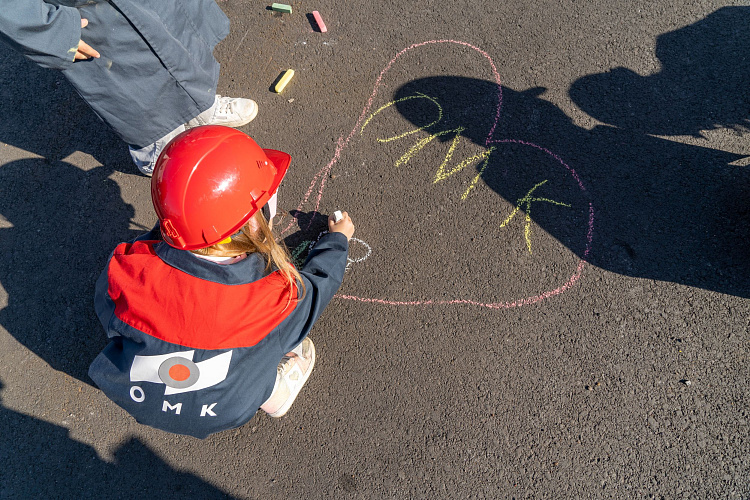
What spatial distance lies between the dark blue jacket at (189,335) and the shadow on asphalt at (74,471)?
937mm

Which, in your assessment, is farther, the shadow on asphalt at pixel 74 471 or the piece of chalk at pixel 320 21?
the piece of chalk at pixel 320 21

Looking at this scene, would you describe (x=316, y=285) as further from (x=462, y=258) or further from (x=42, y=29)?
(x=42, y=29)

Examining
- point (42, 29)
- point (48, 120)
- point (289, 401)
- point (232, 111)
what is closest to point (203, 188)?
point (42, 29)

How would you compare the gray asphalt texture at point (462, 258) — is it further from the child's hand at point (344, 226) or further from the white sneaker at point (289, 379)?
the child's hand at point (344, 226)

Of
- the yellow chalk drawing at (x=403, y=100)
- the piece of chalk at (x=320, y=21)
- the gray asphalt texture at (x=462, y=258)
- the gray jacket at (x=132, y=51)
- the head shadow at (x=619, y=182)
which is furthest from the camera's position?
the piece of chalk at (x=320, y=21)

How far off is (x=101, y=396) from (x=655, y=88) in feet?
15.7

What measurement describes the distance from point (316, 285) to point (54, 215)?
2.53m

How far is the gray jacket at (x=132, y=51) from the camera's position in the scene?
7.20 ft

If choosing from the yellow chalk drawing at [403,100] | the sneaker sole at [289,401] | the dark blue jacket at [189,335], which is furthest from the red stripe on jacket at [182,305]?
the yellow chalk drawing at [403,100]

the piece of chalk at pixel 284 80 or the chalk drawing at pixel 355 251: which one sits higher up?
the piece of chalk at pixel 284 80

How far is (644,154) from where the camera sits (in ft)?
10.2

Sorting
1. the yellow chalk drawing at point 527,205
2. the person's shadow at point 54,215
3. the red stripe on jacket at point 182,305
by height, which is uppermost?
the red stripe on jacket at point 182,305

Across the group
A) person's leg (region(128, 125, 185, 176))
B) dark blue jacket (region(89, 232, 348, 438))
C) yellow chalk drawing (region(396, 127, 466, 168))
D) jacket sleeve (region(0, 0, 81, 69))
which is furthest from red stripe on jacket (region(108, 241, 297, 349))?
yellow chalk drawing (region(396, 127, 466, 168))

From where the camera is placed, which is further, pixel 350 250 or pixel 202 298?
pixel 350 250
